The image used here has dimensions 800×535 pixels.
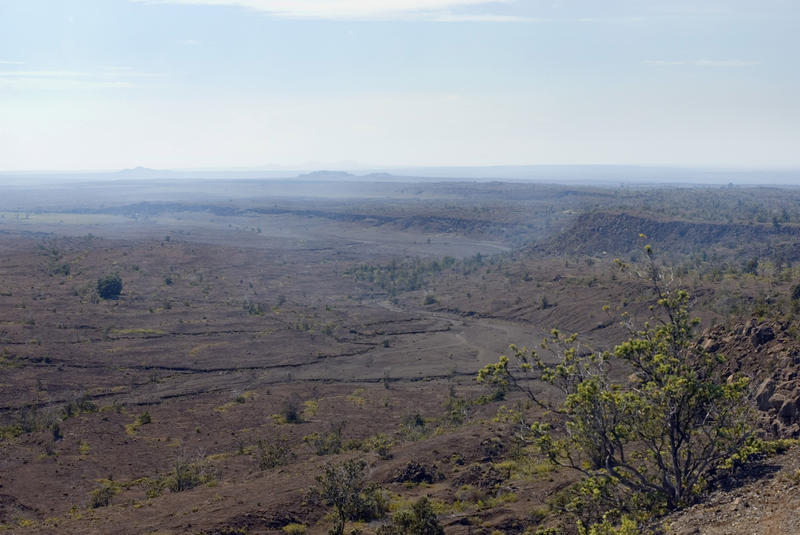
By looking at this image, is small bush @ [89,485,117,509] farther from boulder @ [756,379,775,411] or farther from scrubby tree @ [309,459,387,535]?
boulder @ [756,379,775,411]

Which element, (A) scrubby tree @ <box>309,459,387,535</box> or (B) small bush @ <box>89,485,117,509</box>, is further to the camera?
(B) small bush @ <box>89,485,117,509</box>

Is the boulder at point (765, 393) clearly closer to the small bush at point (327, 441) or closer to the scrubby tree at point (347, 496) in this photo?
the scrubby tree at point (347, 496)

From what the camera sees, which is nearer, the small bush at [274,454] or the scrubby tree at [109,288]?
the small bush at [274,454]

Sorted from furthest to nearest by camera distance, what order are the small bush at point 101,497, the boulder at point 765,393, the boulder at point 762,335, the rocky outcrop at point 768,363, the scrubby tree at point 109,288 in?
the scrubby tree at point 109,288 < the boulder at point 762,335 < the small bush at point 101,497 < the boulder at point 765,393 < the rocky outcrop at point 768,363

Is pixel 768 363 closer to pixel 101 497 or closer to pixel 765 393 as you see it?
pixel 765 393

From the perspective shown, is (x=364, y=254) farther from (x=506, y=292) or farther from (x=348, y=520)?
(x=348, y=520)

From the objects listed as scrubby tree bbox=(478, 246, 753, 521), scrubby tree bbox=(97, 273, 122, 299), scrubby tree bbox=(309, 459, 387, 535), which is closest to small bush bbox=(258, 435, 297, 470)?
scrubby tree bbox=(309, 459, 387, 535)

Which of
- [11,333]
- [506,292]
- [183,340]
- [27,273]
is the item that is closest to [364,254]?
[506,292]

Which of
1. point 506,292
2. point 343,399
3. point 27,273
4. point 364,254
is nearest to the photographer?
point 343,399

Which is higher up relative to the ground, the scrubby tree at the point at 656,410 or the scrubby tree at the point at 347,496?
the scrubby tree at the point at 656,410

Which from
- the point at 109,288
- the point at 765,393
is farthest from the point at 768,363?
the point at 109,288

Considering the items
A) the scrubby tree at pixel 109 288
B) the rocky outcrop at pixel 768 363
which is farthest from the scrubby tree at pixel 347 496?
the scrubby tree at pixel 109 288
